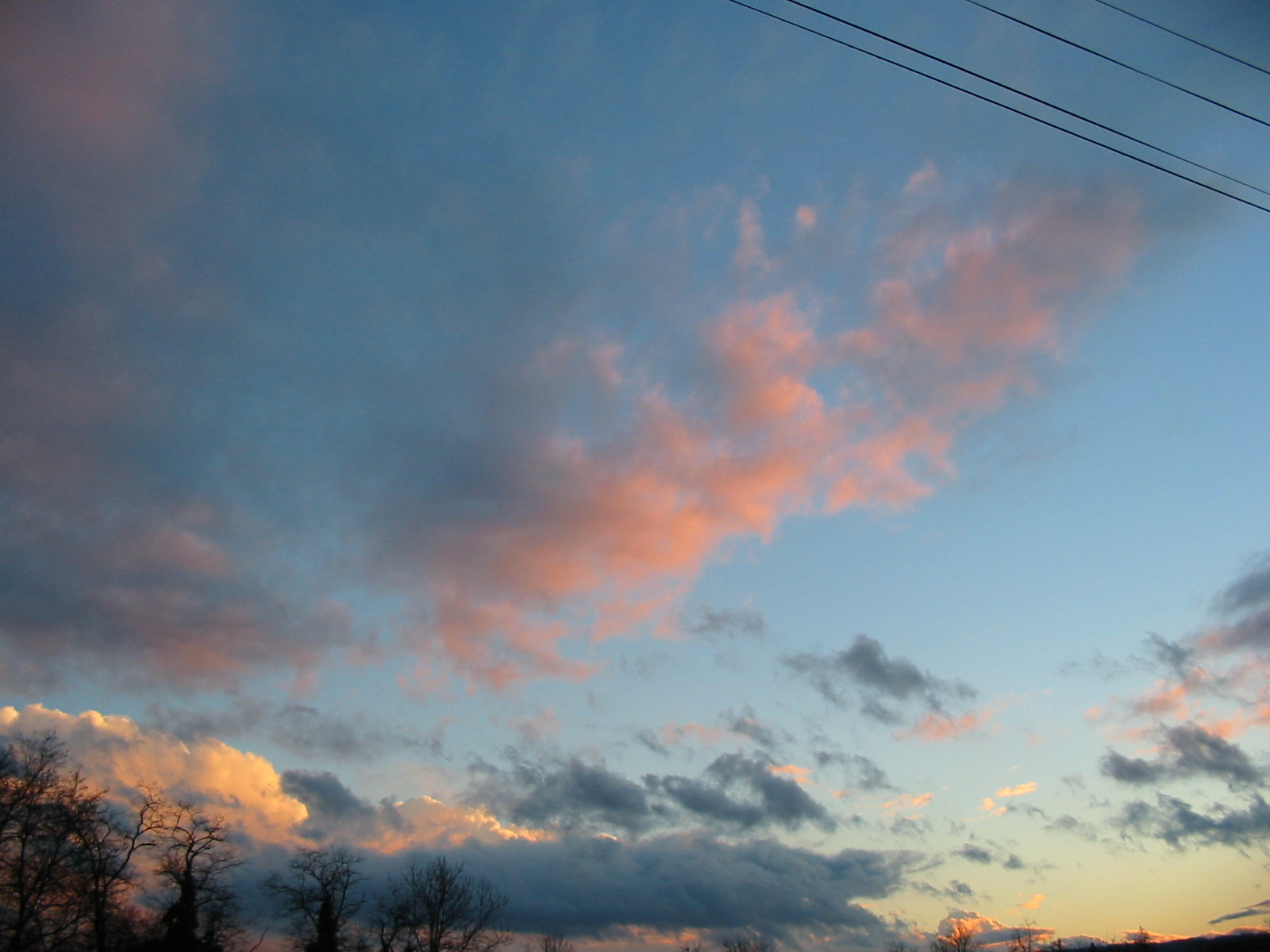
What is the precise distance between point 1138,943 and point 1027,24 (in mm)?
124091

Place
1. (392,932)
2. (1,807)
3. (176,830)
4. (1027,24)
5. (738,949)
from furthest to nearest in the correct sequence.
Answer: (738,949)
(392,932)
(176,830)
(1,807)
(1027,24)

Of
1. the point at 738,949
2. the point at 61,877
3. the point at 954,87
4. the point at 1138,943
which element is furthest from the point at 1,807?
the point at 1138,943

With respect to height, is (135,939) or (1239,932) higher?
(135,939)

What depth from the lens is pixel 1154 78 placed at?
11570 millimetres

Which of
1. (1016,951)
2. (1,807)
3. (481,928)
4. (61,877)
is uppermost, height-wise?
(1,807)

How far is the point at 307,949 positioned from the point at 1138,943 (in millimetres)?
101876

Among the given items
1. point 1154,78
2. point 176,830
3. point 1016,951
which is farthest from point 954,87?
point 1016,951

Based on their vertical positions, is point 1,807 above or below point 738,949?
above

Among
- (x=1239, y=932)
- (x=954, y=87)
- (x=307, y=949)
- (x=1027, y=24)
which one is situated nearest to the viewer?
(x=1027, y=24)

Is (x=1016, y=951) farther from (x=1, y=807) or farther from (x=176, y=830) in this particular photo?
(x=1, y=807)

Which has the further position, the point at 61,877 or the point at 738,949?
the point at 738,949

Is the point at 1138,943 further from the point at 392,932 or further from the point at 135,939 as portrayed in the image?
the point at 135,939

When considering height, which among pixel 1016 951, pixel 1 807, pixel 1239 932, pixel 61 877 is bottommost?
pixel 1016 951

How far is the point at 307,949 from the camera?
59.2 m
